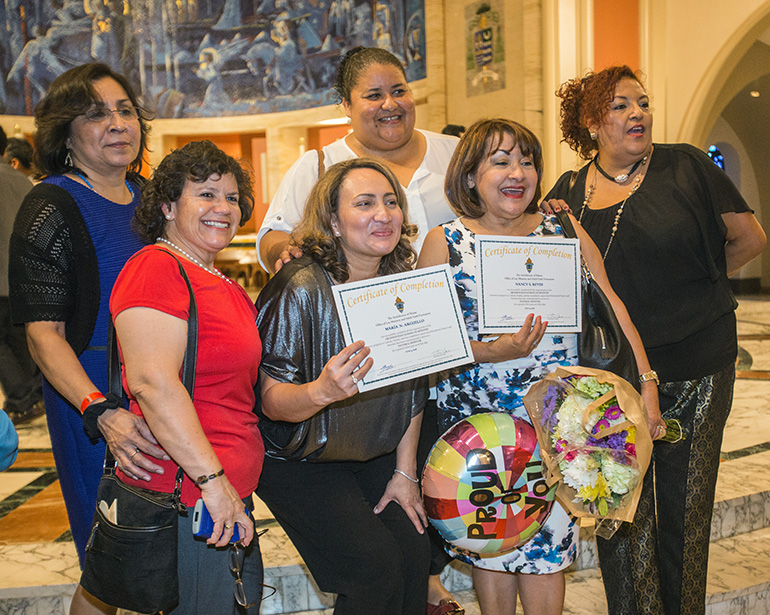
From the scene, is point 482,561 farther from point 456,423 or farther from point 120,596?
point 120,596

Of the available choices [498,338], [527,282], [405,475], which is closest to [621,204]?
[527,282]

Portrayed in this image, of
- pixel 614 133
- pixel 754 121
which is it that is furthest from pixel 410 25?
pixel 614 133

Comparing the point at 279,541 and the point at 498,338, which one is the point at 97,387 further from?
the point at 279,541

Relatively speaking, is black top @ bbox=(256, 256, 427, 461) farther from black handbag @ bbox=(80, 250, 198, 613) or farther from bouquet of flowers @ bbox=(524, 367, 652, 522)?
bouquet of flowers @ bbox=(524, 367, 652, 522)

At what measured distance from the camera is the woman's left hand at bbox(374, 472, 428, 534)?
2251 mm

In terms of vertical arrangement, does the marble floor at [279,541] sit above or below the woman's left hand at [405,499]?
below

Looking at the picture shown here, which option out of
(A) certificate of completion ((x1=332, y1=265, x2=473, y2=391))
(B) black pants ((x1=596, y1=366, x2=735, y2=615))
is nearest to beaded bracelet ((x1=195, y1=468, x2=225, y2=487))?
(A) certificate of completion ((x1=332, y1=265, x2=473, y2=391))

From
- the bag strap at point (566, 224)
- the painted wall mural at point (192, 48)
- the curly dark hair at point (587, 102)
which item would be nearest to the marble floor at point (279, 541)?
the bag strap at point (566, 224)

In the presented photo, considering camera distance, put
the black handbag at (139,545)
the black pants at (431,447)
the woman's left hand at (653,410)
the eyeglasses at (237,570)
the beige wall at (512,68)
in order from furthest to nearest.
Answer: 1. the beige wall at (512,68)
2. the black pants at (431,447)
3. the woman's left hand at (653,410)
4. the eyeglasses at (237,570)
5. the black handbag at (139,545)

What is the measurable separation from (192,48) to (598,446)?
50.1 ft

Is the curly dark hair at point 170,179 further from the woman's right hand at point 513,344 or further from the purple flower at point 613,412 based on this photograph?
the purple flower at point 613,412

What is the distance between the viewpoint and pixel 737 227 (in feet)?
8.61

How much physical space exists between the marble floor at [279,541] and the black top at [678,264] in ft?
4.02

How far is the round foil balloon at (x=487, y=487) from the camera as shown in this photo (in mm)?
2078
